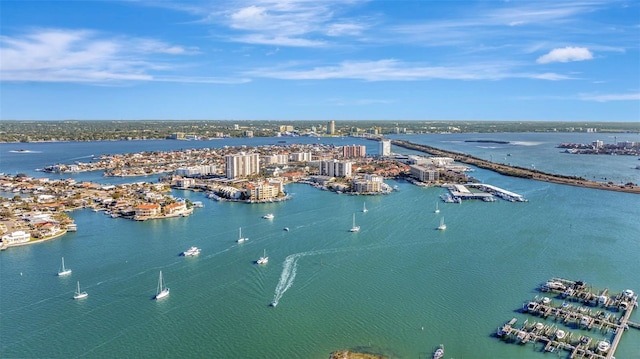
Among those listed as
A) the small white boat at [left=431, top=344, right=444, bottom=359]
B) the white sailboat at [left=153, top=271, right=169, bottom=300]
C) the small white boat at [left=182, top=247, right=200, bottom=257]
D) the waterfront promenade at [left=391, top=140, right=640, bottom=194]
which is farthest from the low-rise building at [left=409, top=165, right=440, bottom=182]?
the small white boat at [left=431, top=344, right=444, bottom=359]

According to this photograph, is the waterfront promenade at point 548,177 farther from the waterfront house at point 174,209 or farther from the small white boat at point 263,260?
the waterfront house at point 174,209

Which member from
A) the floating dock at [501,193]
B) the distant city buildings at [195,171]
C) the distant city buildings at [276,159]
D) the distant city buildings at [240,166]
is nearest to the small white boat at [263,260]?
the floating dock at [501,193]

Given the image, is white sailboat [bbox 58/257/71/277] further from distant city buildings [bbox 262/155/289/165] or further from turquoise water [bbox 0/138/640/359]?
distant city buildings [bbox 262/155/289/165]

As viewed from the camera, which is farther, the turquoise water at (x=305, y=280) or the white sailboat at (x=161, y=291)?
the white sailboat at (x=161, y=291)

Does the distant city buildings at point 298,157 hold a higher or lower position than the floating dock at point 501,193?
higher

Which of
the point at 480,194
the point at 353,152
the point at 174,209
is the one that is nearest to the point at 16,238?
the point at 174,209
